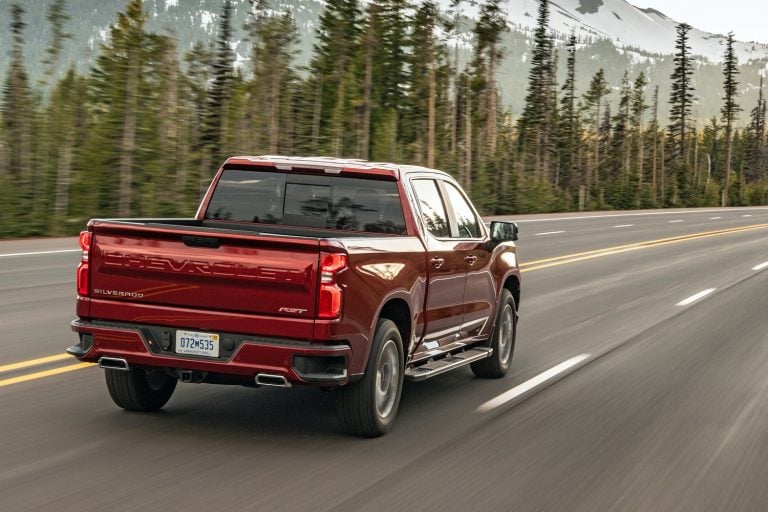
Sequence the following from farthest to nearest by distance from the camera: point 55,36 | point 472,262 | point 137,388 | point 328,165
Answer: point 55,36, point 472,262, point 328,165, point 137,388

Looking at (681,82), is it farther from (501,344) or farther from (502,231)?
(502,231)

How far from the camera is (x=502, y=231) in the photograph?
30.1 ft

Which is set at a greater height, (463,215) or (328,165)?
(328,165)

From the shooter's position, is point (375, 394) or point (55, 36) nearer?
point (375, 394)

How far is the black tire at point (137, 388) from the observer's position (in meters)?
7.36

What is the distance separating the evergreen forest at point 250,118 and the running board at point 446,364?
53.1ft

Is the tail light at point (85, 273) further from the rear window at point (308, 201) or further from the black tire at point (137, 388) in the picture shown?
the rear window at point (308, 201)

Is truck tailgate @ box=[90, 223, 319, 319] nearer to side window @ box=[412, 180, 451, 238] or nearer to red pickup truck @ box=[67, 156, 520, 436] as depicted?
red pickup truck @ box=[67, 156, 520, 436]

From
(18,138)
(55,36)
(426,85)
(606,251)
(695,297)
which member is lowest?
(695,297)

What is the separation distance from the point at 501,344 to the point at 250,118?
26.0m

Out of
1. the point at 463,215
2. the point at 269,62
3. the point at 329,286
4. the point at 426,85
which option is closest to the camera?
Result: the point at 329,286

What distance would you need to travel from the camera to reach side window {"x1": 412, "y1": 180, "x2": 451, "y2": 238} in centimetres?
820

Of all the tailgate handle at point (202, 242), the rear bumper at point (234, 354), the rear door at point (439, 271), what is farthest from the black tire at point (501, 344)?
the tailgate handle at point (202, 242)

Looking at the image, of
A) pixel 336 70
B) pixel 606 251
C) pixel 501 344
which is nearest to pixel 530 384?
pixel 501 344
